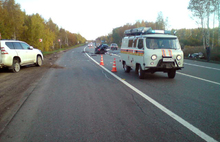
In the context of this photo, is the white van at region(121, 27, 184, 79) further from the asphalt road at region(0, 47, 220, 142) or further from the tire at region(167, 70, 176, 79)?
the asphalt road at region(0, 47, 220, 142)

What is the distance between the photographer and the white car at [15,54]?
1185 cm

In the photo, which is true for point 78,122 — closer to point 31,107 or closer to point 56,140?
point 56,140

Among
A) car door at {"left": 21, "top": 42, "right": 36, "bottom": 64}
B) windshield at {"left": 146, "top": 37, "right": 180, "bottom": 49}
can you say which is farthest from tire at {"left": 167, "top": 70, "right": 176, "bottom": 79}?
car door at {"left": 21, "top": 42, "right": 36, "bottom": 64}

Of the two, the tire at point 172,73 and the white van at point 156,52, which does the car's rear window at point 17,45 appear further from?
the tire at point 172,73

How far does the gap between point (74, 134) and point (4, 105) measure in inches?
125

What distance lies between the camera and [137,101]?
6.28 meters

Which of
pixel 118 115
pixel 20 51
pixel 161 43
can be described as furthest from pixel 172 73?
pixel 20 51

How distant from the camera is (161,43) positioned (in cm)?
982

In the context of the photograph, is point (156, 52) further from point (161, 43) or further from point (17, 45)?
point (17, 45)

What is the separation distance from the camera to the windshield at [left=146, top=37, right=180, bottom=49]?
31.9 feet

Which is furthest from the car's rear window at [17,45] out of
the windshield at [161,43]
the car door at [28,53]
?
the windshield at [161,43]

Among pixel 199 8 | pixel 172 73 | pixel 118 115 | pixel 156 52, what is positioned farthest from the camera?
pixel 199 8

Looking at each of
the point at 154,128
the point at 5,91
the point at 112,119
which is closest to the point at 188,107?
the point at 154,128

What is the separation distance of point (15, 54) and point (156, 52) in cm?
885
